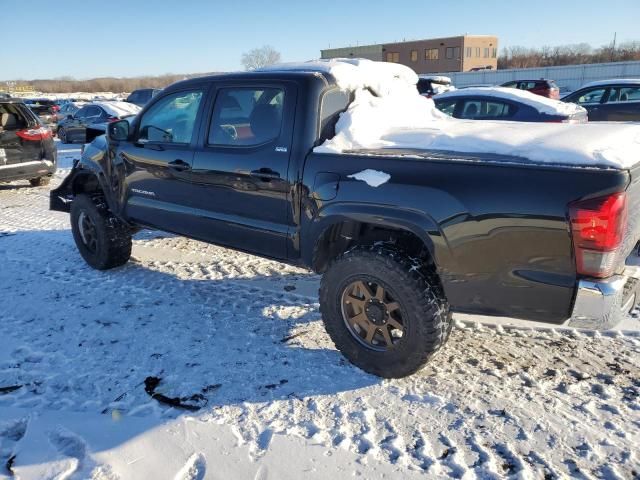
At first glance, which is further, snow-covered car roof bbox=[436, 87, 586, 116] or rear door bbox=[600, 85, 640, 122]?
rear door bbox=[600, 85, 640, 122]

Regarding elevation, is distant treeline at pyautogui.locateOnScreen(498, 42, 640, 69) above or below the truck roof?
above

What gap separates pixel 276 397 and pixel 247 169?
160 centimetres

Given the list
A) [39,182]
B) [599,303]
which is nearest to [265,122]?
[599,303]

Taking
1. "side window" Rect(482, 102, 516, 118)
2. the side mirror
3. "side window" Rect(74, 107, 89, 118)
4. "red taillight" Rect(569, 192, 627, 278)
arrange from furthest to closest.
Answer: "side window" Rect(74, 107, 89, 118)
"side window" Rect(482, 102, 516, 118)
the side mirror
"red taillight" Rect(569, 192, 627, 278)

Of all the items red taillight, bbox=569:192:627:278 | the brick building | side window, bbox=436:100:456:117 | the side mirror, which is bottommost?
red taillight, bbox=569:192:627:278

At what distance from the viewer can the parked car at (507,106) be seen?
26.7 feet

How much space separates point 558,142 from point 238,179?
2148 mm

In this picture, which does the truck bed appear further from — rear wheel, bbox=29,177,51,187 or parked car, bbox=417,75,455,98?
parked car, bbox=417,75,455,98

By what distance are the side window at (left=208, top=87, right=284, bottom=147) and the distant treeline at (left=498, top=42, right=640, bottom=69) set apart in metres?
57.5

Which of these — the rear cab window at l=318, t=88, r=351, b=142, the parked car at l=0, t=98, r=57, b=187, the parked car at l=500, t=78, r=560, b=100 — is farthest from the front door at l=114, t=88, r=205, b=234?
the parked car at l=500, t=78, r=560, b=100

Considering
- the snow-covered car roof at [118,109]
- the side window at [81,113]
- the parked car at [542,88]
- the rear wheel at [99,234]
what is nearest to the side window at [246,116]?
the rear wheel at [99,234]

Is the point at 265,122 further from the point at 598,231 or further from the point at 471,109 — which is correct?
the point at 471,109

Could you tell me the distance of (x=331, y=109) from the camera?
3570mm

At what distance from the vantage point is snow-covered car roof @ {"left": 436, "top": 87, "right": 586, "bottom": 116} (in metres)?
8.12
